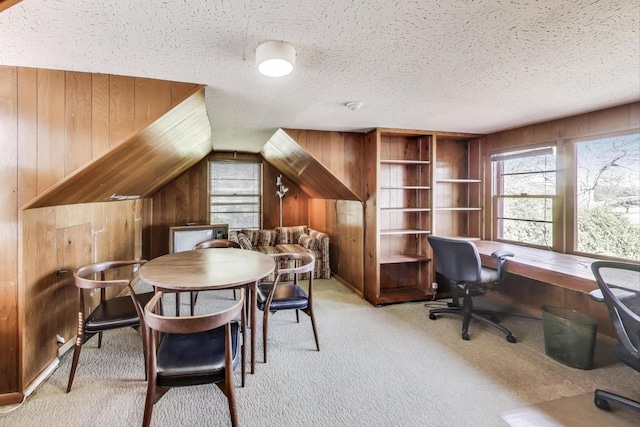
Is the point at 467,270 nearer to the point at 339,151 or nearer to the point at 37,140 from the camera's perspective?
the point at 339,151

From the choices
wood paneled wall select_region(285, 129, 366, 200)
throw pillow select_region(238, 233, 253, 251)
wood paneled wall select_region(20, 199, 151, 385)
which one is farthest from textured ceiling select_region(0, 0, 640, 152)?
throw pillow select_region(238, 233, 253, 251)

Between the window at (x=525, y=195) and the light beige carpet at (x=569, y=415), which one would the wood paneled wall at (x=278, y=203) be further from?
the light beige carpet at (x=569, y=415)

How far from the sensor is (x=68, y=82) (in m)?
1.86

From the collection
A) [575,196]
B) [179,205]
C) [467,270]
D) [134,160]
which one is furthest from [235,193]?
[575,196]

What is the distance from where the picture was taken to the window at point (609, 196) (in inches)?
97.6

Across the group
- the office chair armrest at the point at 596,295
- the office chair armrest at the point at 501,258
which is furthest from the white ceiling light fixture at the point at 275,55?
the office chair armrest at the point at 501,258

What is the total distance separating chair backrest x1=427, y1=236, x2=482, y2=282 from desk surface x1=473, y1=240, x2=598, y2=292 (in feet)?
1.14

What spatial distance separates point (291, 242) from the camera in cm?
531

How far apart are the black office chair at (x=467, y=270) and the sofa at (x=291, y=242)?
6.61ft

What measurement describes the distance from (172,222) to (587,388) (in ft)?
18.8

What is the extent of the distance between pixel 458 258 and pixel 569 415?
1299 millimetres

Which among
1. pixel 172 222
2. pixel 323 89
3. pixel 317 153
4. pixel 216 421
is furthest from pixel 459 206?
pixel 172 222

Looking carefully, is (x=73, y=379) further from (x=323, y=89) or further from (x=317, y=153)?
(x=317, y=153)

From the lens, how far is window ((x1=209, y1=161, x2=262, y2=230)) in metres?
5.64
